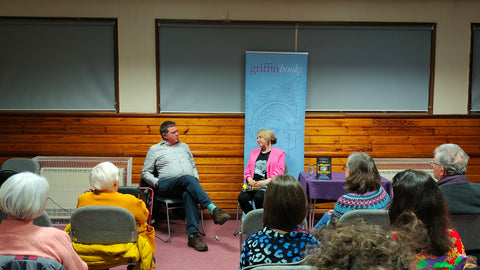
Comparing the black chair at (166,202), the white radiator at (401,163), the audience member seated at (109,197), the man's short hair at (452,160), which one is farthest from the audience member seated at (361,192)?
the white radiator at (401,163)

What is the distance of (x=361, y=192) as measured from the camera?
275 centimetres

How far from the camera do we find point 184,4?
4.98 metres

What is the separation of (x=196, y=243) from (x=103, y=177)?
159 centimetres

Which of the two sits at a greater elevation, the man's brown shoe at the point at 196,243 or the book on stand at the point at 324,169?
the book on stand at the point at 324,169

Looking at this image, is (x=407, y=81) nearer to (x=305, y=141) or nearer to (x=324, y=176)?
(x=305, y=141)

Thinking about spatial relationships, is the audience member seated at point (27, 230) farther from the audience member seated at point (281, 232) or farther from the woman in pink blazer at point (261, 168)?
the woman in pink blazer at point (261, 168)

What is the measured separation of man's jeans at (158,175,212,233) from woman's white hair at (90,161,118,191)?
4.84 ft

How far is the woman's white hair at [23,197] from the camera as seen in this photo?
1836 millimetres

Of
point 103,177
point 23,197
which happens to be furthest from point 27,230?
point 103,177

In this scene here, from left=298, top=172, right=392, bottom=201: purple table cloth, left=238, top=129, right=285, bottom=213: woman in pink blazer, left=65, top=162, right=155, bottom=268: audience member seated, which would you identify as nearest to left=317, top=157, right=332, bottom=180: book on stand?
left=298, top=172, right=392, bottom=201: purple table cloth

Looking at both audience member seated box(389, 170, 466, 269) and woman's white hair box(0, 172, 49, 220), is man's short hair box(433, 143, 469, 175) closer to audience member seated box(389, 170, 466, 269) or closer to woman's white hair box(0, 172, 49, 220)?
audience member seated box(389, 170, 466, 269)

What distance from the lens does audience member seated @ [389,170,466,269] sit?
5.71 feet

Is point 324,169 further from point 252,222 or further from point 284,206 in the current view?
point 284,206

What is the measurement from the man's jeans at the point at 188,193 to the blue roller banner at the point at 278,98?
920mm
